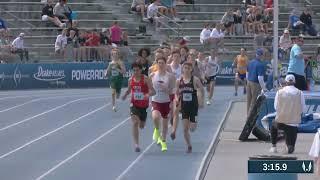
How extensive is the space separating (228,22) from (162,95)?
21806mm

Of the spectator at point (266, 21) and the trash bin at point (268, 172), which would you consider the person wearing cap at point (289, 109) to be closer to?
the trash bin at point (268, 172)

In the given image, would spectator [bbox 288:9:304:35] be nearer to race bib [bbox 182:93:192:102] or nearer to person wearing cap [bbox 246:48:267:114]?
person wearing cap [bbox 246:48:267:114]

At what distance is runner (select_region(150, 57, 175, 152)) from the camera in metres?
18.8

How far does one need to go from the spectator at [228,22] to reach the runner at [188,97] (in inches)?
864

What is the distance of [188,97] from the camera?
726 inches

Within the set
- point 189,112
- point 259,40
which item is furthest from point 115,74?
point 259,40

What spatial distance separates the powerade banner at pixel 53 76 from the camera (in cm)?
3553

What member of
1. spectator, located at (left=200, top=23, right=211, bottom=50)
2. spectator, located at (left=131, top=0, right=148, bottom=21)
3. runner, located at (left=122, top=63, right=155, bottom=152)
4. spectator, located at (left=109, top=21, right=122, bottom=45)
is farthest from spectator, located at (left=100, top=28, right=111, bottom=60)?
runner, located at (left=122, top=63, right=155, bottom=152)

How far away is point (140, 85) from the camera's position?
1870 cm

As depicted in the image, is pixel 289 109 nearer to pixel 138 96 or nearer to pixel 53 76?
pixel 138 96

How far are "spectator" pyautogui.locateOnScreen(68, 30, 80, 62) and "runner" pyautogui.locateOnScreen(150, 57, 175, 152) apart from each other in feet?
60.6

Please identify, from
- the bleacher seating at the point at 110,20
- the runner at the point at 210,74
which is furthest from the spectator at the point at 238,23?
the runner at the point at 210,74

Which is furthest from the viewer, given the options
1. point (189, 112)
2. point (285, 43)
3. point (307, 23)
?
point (307, 23)

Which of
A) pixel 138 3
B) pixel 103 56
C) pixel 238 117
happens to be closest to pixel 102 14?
pixel 138 3
